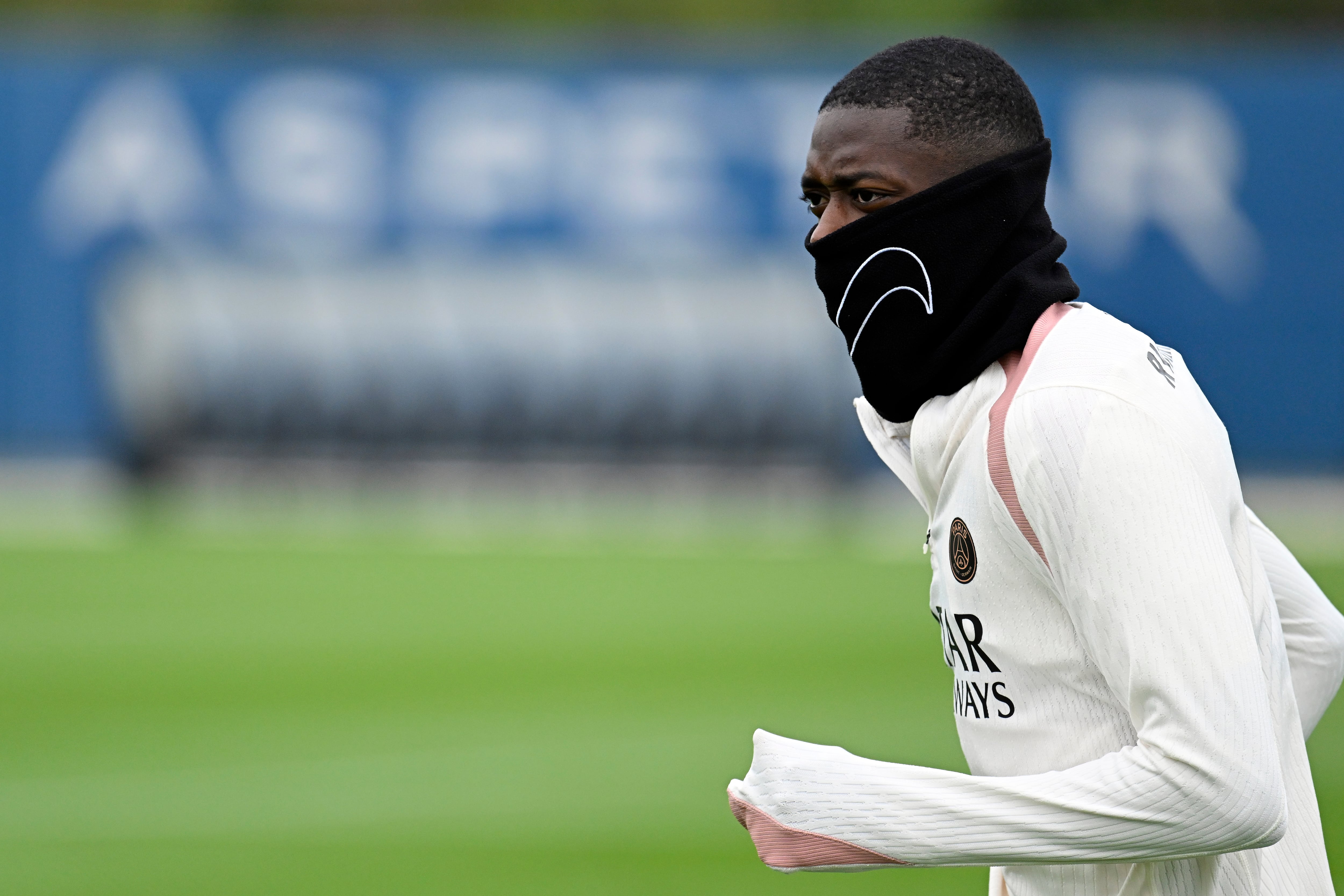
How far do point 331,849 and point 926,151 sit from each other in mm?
5244

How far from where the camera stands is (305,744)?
8.72 meters

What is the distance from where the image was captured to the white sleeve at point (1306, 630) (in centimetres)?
246

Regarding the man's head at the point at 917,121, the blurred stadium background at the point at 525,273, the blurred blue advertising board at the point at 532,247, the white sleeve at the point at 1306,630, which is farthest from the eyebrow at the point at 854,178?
the blurred blue advertising board at the point at 532,247

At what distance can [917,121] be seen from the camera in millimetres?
2146

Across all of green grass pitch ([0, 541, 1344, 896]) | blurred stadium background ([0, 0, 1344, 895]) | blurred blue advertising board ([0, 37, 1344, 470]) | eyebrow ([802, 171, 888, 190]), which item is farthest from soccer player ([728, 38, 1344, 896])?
blurred blue advertising board ([0, 37, 1344, 470])

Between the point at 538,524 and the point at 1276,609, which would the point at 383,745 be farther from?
the point at 538,524

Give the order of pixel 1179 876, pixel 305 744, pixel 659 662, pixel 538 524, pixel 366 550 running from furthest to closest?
pixel 538 524
pixel 366 550
pixel 659 662
pixel 305 744
pixel 1179 876

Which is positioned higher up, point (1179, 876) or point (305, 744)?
point (305, 744)

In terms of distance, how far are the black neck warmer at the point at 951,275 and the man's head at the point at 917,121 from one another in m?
0.02

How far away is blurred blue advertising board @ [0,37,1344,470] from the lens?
75.5 ft

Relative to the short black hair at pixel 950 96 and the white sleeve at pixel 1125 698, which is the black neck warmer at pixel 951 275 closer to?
→ the short black hair at pixel 950 96

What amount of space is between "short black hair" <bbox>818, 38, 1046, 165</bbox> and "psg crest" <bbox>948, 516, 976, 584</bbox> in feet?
1.56

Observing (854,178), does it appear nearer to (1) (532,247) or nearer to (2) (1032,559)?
(2) (1032,559)

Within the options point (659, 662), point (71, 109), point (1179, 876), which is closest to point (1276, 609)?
point (1179, 876)
